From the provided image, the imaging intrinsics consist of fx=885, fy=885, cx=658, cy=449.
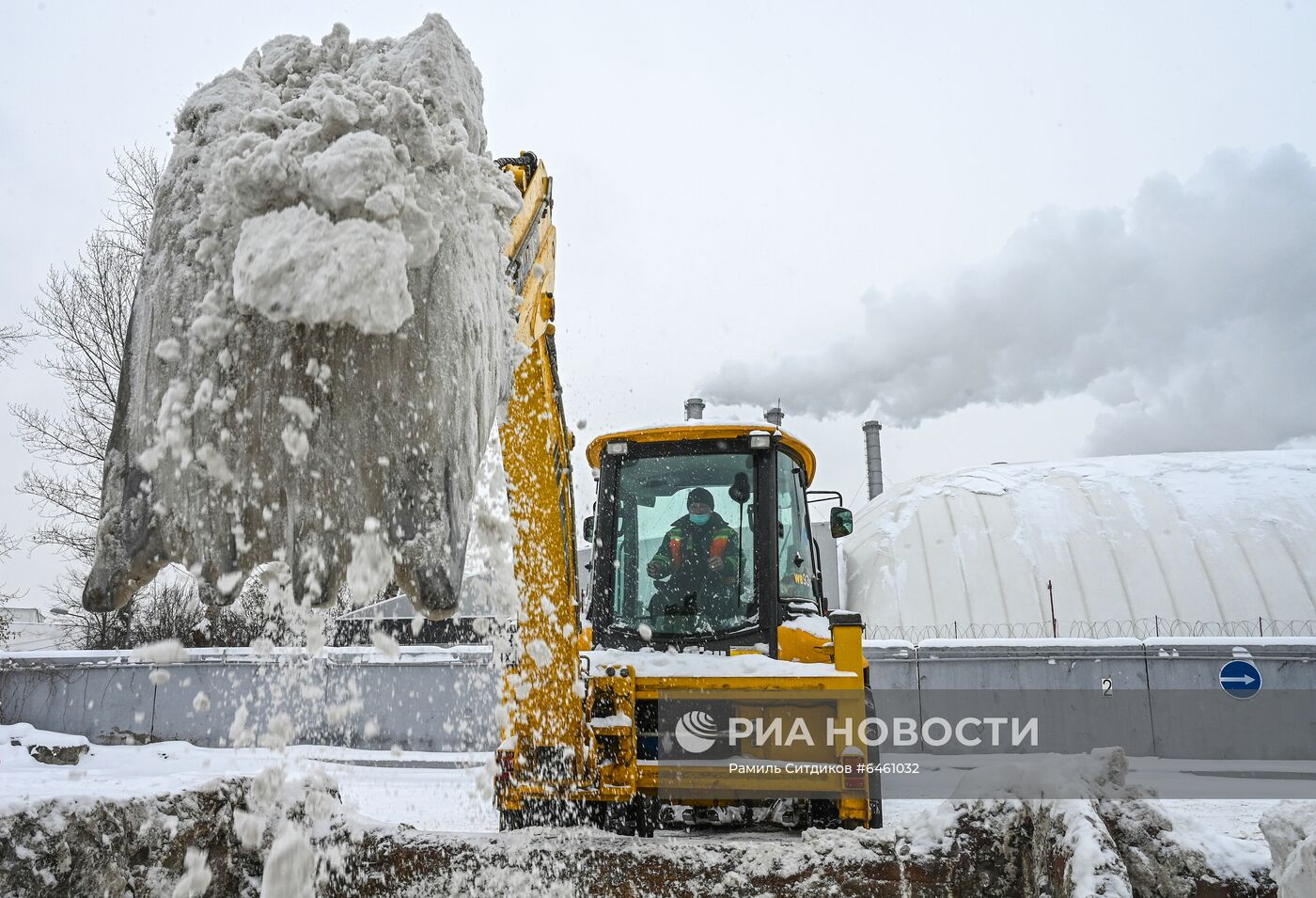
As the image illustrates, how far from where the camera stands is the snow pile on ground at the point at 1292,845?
75.0 inches

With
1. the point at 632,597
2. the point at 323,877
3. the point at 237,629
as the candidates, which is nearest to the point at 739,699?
the point at 632,597

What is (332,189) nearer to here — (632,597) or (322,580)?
(322,580)

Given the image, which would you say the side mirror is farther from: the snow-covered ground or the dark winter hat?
the snow-covered ground

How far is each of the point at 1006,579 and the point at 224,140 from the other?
16.8 m

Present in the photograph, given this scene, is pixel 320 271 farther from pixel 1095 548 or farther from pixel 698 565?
pixel 1095 548

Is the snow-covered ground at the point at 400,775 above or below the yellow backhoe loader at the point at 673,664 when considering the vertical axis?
below

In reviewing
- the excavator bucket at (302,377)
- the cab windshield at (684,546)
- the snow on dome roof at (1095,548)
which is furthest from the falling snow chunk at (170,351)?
the snow on dome roof at (1095,548)

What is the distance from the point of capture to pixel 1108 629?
15781mm

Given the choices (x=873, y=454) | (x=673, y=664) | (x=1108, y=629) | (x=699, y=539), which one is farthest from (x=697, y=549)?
(x=873, y=454)

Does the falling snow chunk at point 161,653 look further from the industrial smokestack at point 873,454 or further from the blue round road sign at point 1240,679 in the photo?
the industrial smokestack at point 873,454

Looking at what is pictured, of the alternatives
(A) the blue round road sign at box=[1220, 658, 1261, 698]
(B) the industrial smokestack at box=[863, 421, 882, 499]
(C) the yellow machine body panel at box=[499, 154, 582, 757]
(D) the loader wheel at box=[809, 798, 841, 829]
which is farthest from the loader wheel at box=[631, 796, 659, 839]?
(B) the industrial smokestack at box=[863, 421, 882, 499]

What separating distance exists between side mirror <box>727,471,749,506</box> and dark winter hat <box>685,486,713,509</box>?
10 centimetres

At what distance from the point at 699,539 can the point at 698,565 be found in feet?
0.43

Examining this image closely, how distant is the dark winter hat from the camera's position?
4.46 meters
